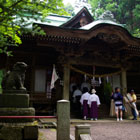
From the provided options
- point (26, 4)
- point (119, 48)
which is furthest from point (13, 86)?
point (119, 48)

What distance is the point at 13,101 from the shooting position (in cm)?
443

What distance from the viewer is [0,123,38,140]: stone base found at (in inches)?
159

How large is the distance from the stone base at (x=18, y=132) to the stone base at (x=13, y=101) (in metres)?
0.53

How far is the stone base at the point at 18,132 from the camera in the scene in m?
4.03

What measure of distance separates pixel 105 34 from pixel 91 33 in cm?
86

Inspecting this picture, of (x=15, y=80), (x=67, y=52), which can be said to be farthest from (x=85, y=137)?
(x=67, y=52)

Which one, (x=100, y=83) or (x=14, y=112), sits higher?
(x=100, y=83)

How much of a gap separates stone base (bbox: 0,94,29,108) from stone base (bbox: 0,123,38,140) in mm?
533

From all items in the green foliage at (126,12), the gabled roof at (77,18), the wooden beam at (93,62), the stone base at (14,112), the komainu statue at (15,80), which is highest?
the green foliage at (126,12)

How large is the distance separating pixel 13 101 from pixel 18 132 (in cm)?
81

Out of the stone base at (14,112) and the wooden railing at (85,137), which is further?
the stone base at (14,112)

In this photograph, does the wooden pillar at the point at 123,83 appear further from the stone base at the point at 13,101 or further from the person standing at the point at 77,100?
the stone base at the point at 13,101

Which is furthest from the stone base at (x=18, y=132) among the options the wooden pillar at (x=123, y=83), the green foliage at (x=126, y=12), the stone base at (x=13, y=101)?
the green foliage at (x=126, y=12)

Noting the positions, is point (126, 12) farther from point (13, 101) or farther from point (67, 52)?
point (13, 101)
